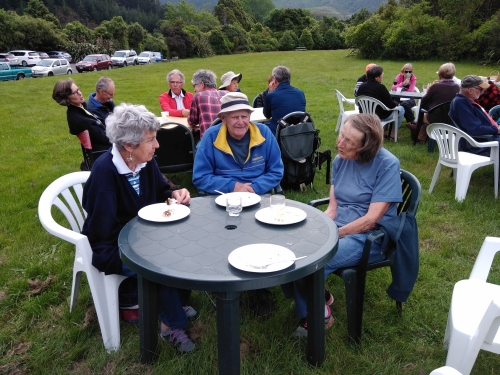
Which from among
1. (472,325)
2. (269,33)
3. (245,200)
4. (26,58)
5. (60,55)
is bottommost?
(472,325)

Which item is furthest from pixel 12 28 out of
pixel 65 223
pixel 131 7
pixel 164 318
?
pixel 131 7

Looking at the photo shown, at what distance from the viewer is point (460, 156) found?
440 cm

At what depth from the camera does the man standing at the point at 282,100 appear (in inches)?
203

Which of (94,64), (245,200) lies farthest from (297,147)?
(94,64)

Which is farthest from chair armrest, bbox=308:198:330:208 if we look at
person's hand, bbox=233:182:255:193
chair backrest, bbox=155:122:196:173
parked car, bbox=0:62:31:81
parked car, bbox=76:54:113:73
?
parked car, bbox=76:54:113:73

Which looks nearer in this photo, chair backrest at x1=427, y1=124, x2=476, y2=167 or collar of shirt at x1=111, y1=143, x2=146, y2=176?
collar of shirt at x1=111, y1=143, x2=146, y2=176

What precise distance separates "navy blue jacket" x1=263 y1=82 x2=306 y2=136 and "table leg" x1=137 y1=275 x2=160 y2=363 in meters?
3.54

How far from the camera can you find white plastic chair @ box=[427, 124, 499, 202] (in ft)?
13.8

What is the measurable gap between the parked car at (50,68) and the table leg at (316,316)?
24.8 metres

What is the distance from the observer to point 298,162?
4.55 meters

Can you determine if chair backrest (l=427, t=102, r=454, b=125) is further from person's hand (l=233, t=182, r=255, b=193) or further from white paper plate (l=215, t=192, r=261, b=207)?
white paper plate (l=215, t=192, r=261, b=207)

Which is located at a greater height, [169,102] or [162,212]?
[169,102]

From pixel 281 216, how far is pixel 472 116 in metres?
3.50

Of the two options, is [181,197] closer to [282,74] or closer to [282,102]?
[282,102]
